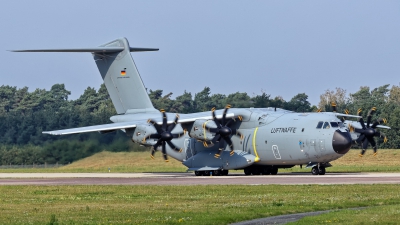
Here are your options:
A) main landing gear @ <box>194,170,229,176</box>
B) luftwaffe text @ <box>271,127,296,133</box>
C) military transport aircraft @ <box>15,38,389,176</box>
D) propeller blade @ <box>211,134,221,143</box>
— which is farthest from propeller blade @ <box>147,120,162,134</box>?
luftwaffe text @ <box>271,127,296,133</box>

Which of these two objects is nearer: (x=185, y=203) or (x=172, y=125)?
(x=185, y=203)

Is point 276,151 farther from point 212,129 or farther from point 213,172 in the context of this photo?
point 213,172

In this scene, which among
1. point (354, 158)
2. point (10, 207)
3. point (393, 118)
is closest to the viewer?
point (10, 207)

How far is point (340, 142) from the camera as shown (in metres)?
35.2

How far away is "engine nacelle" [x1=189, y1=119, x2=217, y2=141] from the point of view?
122 ft

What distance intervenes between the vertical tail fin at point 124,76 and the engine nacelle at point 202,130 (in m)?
6.07

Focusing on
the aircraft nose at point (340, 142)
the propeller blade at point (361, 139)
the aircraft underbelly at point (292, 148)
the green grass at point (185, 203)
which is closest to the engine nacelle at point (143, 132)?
the aircraft underbelly at point (292, 148)

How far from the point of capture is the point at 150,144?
38.9 metres

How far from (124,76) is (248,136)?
29.5ft

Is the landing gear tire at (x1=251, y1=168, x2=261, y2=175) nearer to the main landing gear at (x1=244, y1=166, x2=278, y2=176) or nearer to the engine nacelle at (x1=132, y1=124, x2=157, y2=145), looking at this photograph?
the main landing gear at (x1=244, y1=166, x2=278, y2=176)

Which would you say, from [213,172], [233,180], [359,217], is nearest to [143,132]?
[213,172]

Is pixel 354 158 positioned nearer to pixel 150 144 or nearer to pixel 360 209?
pixel 150 144

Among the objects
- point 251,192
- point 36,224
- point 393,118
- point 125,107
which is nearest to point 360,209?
point 251,192

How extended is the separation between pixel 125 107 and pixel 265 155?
384 inches
